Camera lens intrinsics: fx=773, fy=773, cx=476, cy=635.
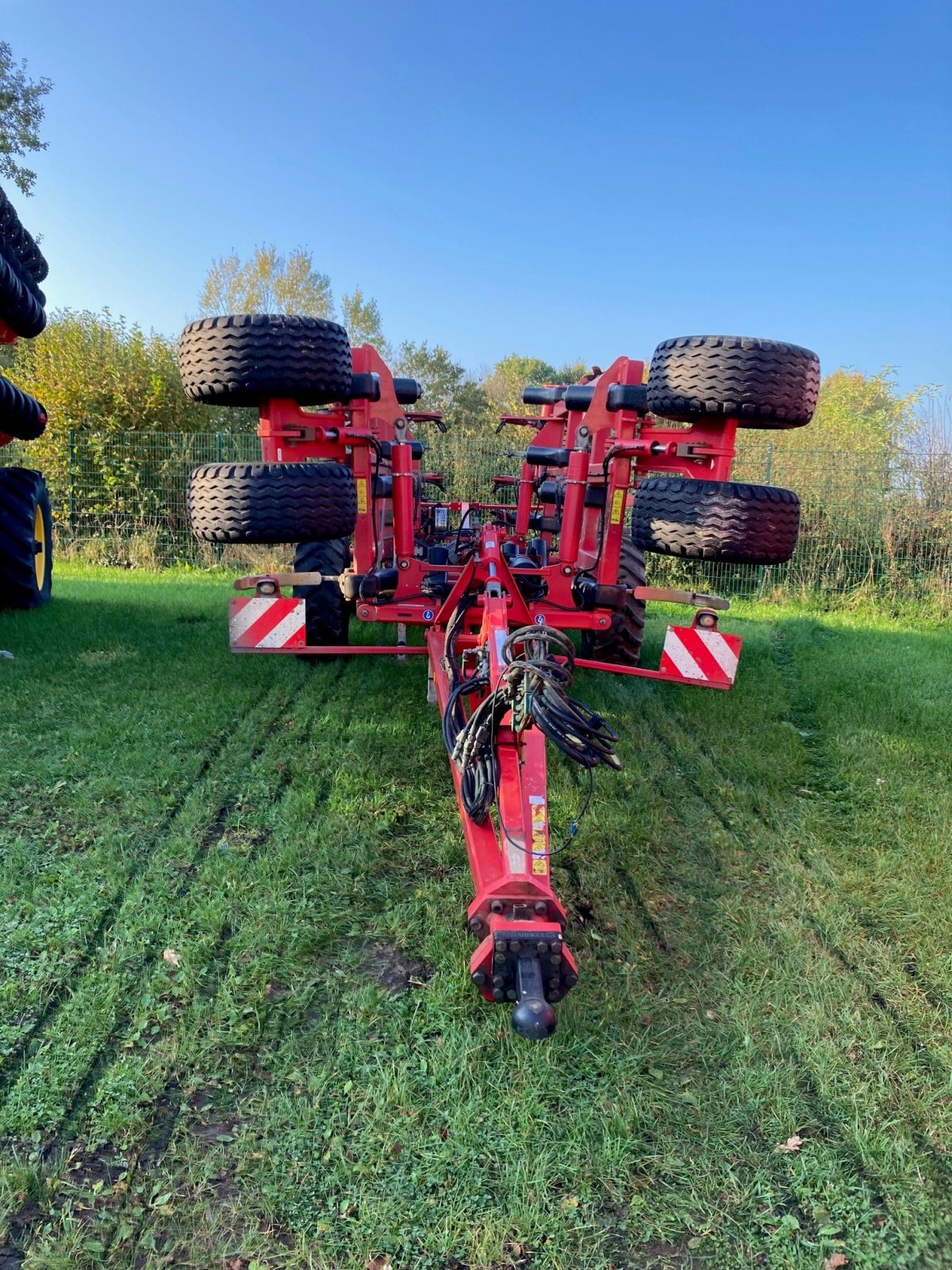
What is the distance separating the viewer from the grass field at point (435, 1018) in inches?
63.4

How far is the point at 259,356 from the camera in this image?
130 inches

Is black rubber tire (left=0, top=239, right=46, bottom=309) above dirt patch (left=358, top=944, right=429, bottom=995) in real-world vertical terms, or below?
above

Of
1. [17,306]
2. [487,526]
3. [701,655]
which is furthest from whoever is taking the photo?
[487,526]

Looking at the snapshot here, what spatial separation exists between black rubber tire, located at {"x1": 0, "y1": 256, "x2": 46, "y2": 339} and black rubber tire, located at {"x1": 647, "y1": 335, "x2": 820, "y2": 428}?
3451 mm

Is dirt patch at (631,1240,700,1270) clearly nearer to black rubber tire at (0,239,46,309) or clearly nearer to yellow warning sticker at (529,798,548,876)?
yellow warning sticker at (529,798,548,876)

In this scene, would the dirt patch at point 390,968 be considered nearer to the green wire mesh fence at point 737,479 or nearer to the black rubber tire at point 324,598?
the black rubber tire at point 324,598

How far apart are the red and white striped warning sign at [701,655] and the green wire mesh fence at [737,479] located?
540 cm

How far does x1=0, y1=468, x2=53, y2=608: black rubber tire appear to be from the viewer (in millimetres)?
6277

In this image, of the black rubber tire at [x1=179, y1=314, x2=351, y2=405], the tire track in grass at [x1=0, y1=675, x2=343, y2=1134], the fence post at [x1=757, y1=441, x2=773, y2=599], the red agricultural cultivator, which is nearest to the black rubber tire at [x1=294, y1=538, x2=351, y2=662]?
the red agricultural cultivator

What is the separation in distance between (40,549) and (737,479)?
26.4 ft

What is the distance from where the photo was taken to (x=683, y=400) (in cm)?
336

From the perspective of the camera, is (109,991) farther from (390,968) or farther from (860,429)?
(860,429)

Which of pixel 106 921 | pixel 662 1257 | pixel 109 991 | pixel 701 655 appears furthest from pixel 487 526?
pixel 662 1257

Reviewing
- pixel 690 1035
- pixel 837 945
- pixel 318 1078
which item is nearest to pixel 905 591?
pixel 837 945
